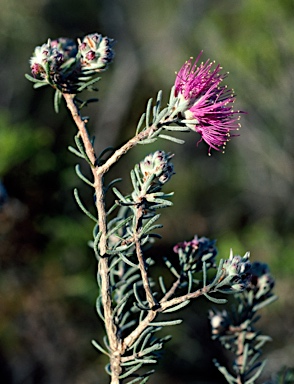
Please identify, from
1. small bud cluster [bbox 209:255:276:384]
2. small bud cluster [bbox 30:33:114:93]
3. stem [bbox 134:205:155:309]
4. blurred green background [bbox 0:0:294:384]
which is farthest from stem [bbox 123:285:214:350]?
blurred green background [bbox 0:0:294:384]

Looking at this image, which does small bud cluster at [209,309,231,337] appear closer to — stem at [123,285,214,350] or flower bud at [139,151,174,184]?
stem at [123,285,214,350]

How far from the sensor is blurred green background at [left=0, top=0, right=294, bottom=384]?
259cm

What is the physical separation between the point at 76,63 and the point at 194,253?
1.33 ft

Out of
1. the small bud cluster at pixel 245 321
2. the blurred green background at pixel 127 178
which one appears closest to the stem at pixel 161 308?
the small bud cluster at pixel 245 321

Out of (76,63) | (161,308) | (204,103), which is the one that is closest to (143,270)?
(161,308)

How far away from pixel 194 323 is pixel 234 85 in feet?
6.81

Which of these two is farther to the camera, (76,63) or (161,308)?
(76,63)

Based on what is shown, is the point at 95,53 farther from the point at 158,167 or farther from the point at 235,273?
the point at 235,273

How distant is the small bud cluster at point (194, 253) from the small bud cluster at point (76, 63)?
341mm

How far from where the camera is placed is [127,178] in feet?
16.0

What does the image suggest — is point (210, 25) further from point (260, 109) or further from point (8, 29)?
point (8, 29)

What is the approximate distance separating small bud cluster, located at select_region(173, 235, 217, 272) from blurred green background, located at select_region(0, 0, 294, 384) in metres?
1.53

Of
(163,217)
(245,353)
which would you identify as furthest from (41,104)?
(245,353)

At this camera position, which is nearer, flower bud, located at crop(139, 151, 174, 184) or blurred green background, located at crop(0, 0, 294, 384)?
flower bud, located at crop(139, 151, 174, 184)
